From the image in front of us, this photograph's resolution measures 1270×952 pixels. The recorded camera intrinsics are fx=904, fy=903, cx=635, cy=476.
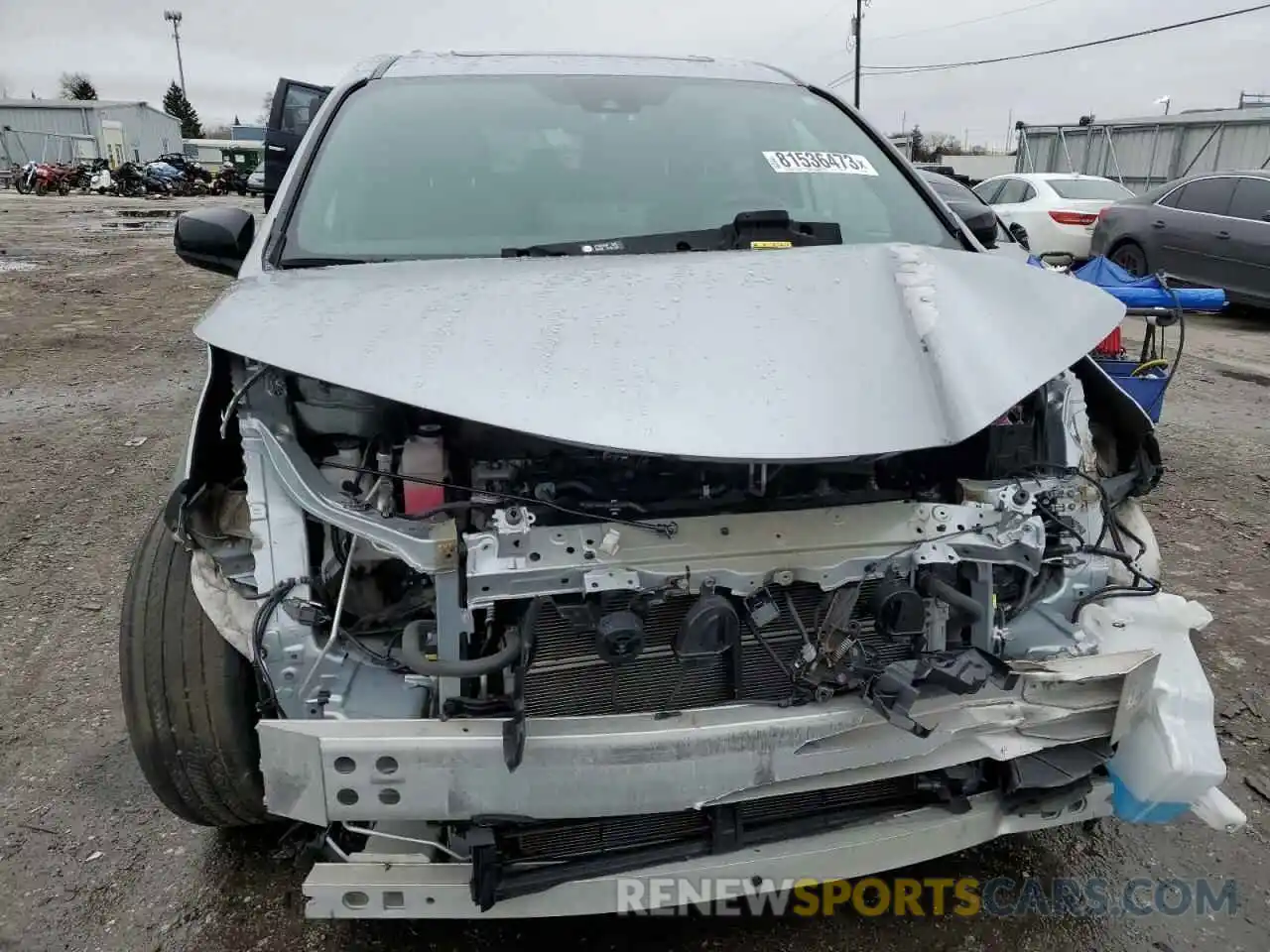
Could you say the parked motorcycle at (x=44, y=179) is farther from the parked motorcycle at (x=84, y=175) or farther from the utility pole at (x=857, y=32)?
the utility pole at (x=857, y=32)

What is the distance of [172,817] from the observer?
7.80ft

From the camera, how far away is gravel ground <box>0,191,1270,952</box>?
2029mm

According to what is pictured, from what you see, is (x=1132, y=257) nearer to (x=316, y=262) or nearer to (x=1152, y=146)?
(x=316, y=262)

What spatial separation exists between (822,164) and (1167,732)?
1801 millimetres

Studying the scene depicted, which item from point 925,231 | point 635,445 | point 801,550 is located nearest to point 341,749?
point 635,445

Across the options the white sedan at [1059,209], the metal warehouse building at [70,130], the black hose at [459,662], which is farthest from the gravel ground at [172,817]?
the metal warehouse building at [70,130]

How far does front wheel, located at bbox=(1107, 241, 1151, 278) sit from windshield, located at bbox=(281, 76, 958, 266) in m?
8.20

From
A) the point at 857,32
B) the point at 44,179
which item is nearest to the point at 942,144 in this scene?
the point at 857,32

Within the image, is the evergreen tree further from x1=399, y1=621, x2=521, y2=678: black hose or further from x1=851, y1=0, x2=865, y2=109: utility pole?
x1=399, y1=621, x2=521, y2=678: black hose

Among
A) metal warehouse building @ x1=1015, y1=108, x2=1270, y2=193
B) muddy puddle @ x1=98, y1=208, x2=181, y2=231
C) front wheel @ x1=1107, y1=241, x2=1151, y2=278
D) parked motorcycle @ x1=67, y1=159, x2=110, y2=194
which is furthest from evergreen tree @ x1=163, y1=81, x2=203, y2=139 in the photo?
front wheel @ x1=1107, y1=241, x2=1151, y2=278

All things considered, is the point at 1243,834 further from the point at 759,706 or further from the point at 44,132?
the point at 44,132

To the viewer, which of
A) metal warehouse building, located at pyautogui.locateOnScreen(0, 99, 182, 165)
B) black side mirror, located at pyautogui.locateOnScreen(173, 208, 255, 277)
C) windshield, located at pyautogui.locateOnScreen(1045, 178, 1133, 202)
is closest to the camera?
black side mirror, located at pyautogui.locateOnScreen(173, 208, 255, 277)

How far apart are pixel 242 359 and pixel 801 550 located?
1.28 meters

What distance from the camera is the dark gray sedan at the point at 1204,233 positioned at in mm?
8609
